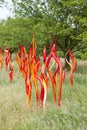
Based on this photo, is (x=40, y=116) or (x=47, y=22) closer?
(x=40, y=116)

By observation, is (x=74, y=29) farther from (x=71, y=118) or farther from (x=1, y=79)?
(x=71, y=118)

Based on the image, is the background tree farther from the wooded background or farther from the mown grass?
the mown grass

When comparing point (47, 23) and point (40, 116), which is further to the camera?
point (47, 23)

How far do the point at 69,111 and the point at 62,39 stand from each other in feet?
52.2

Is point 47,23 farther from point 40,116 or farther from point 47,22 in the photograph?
point 40,116

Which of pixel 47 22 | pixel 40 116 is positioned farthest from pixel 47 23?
pixel 40 116

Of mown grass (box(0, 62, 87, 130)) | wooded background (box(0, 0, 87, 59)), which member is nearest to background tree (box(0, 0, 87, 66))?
wooded background (box(0, 0, 87, 59))

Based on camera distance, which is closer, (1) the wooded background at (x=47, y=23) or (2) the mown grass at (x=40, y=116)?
(2) the mown grass at (x=40, y=116)

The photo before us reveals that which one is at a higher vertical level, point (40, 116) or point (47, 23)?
point (47, 23)

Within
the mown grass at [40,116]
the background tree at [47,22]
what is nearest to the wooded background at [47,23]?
the background tree at [47,22]

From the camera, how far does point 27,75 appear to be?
7.01 meters

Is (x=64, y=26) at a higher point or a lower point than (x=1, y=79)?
higher

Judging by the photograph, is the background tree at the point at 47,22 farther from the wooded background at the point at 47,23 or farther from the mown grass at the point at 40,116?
the mown grass at the point at 40,116

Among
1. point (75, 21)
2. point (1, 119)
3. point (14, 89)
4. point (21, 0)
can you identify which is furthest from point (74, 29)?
point (1, 119)
